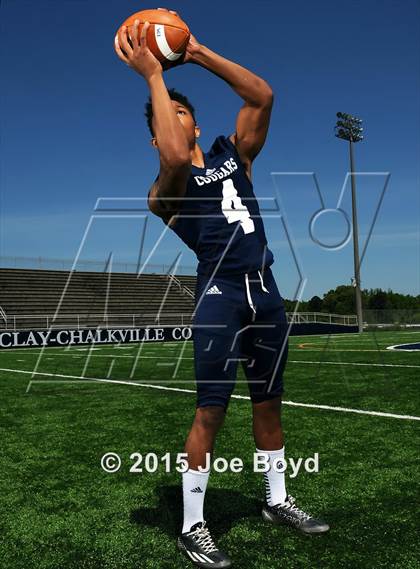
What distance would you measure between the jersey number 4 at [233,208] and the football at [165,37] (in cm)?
54

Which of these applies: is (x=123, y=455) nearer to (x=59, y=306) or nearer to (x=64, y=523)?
(x=64, y=523)

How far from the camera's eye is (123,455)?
12.3ft

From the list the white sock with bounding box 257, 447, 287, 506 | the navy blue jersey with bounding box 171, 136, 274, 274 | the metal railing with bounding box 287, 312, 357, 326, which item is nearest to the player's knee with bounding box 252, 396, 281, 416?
the white sock with bounding box 257, 447, 287, 506

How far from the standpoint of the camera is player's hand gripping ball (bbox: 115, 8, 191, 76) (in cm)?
222

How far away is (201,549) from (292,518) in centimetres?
48

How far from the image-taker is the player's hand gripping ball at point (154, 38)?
7.29ft

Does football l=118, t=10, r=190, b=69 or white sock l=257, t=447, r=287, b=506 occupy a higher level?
football l=118, t=10, r=190, b=69

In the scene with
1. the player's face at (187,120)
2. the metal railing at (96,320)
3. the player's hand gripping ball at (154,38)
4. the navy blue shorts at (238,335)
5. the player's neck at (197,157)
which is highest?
the metal railing at (96,320)

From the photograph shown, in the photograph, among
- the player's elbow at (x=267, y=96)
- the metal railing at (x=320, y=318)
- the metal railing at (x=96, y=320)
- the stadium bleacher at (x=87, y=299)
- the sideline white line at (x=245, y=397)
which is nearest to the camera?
the player's elbow at (x=267, y=96)

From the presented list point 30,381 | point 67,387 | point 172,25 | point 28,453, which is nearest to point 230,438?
point 28,453

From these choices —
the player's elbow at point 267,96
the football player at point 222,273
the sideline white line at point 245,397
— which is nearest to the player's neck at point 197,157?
the football player at point 222,273

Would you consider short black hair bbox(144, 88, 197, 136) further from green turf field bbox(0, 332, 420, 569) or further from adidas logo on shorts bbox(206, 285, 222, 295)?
green turf field bbox(0, 332, 420, 569)

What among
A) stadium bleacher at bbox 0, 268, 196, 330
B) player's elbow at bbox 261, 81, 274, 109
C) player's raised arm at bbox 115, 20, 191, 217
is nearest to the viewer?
player's raised arm at bbox 115, 20, 191, 217

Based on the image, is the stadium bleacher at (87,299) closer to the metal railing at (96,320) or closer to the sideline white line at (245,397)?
the metal railing at (96,320)
